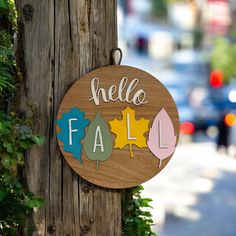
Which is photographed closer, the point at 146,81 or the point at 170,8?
the point at 146,81

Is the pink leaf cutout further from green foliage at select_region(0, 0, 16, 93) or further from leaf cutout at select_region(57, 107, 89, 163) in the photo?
green foliage at select_region(0, 0, 16, 93)

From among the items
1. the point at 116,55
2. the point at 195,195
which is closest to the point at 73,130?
the point at 116,55

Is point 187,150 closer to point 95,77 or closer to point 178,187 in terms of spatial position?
point 178,187

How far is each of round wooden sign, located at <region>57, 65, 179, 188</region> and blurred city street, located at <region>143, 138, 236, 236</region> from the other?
485 centimetres

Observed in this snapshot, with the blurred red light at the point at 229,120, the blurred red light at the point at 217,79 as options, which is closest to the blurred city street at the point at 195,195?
the blurred red light at the point at 229,120

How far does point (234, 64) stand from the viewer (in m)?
20.5

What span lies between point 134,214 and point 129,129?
392mm

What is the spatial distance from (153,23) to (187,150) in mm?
24294

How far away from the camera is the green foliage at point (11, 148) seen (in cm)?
214

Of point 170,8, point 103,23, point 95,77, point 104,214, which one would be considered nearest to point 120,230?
point 104,214

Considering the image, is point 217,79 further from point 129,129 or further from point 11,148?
point 11,148

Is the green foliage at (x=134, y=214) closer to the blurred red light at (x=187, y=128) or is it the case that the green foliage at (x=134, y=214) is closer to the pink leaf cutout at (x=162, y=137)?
the pink leaf cutout at (x=162, y=137)

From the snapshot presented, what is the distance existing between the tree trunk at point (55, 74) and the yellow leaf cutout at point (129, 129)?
187 mm

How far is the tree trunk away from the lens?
2207mm
